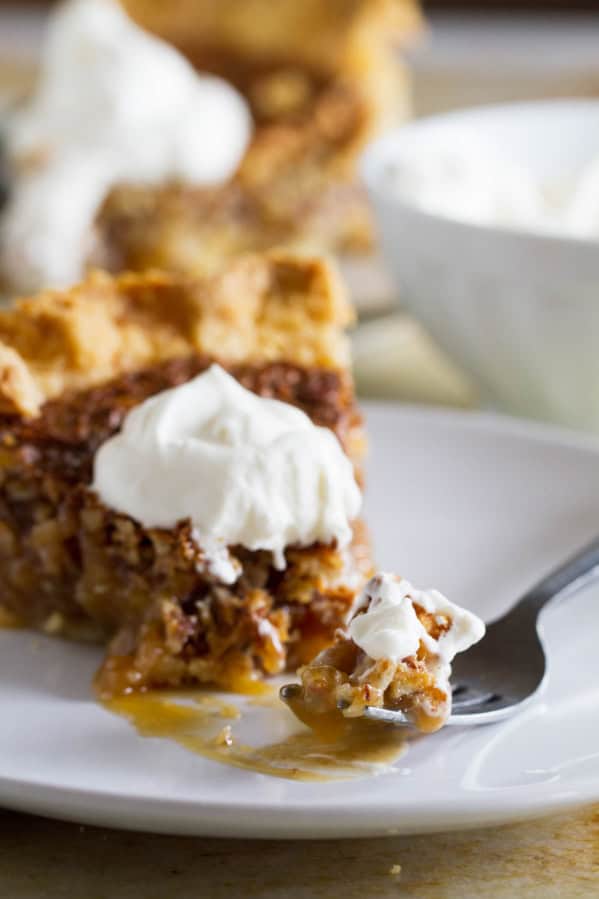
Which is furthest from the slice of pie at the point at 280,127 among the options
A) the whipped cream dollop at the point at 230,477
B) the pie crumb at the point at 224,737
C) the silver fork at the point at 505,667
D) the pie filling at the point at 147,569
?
the pie crumb at the point at 224,737

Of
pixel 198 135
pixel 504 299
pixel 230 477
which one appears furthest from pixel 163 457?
pixel 198 135

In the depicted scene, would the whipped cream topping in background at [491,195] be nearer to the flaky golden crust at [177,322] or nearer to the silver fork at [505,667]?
the flaky golden crust at [177,322]

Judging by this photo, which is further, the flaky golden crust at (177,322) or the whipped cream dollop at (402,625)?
the flaky golden crust at (177,322)

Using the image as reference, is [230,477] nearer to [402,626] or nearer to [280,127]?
[402,626]

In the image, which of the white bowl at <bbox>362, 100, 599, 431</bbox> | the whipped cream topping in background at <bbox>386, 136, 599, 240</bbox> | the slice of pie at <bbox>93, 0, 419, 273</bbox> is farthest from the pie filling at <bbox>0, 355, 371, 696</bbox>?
the slice of pie at <bbox>93, 0, 419, 273</bbox>

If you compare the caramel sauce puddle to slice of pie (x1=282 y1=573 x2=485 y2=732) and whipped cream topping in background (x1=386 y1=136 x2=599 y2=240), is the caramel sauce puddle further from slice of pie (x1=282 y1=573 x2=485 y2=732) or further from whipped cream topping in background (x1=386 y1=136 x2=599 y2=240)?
whipped cream topping in background (x1=386 y1=136 x2=599 y2=240)
